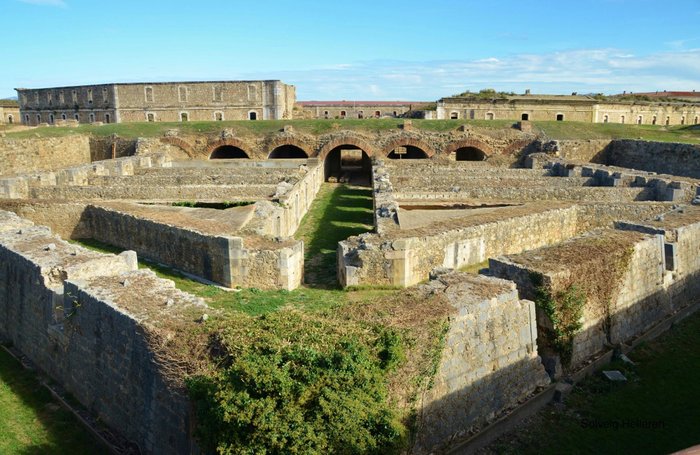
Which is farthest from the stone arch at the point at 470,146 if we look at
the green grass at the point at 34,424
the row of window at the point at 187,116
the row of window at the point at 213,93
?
the green grass at the point at 34,424

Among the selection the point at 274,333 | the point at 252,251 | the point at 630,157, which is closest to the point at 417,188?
the point at 252,251

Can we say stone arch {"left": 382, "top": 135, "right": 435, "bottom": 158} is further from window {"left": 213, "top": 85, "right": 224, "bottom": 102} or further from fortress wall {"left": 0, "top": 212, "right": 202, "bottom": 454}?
fortress wall {"left": 0, "top": 212, "right": 202, "bottom": 454}

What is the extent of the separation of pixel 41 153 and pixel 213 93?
1571 centimetres

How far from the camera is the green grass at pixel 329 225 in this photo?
11930mm

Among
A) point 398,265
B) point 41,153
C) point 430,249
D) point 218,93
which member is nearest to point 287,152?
point 218,93

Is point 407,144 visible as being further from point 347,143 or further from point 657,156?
point 657,156

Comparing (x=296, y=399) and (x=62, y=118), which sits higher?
(x=62, y=118)

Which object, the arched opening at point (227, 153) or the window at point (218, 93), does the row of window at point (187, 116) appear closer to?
the window at point (218, 93)

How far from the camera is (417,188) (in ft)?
55.5

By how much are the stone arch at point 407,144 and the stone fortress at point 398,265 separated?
22.7ft

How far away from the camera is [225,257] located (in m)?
10.3

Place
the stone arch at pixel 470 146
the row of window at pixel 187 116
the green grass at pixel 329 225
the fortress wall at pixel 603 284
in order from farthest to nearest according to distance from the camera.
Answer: the row of window at pixel 187 116 → the stone arch at pixel 470 146 → the green grass at pixel 329 225 → the fortress wall at pixel 603 284

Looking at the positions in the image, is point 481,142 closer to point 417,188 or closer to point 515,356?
point 417,188

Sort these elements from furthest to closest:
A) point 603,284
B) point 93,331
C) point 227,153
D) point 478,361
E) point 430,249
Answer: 1. point 227,153
2. point 430,249
3. point 603,284
4. point 93,331
5. point 478,361
